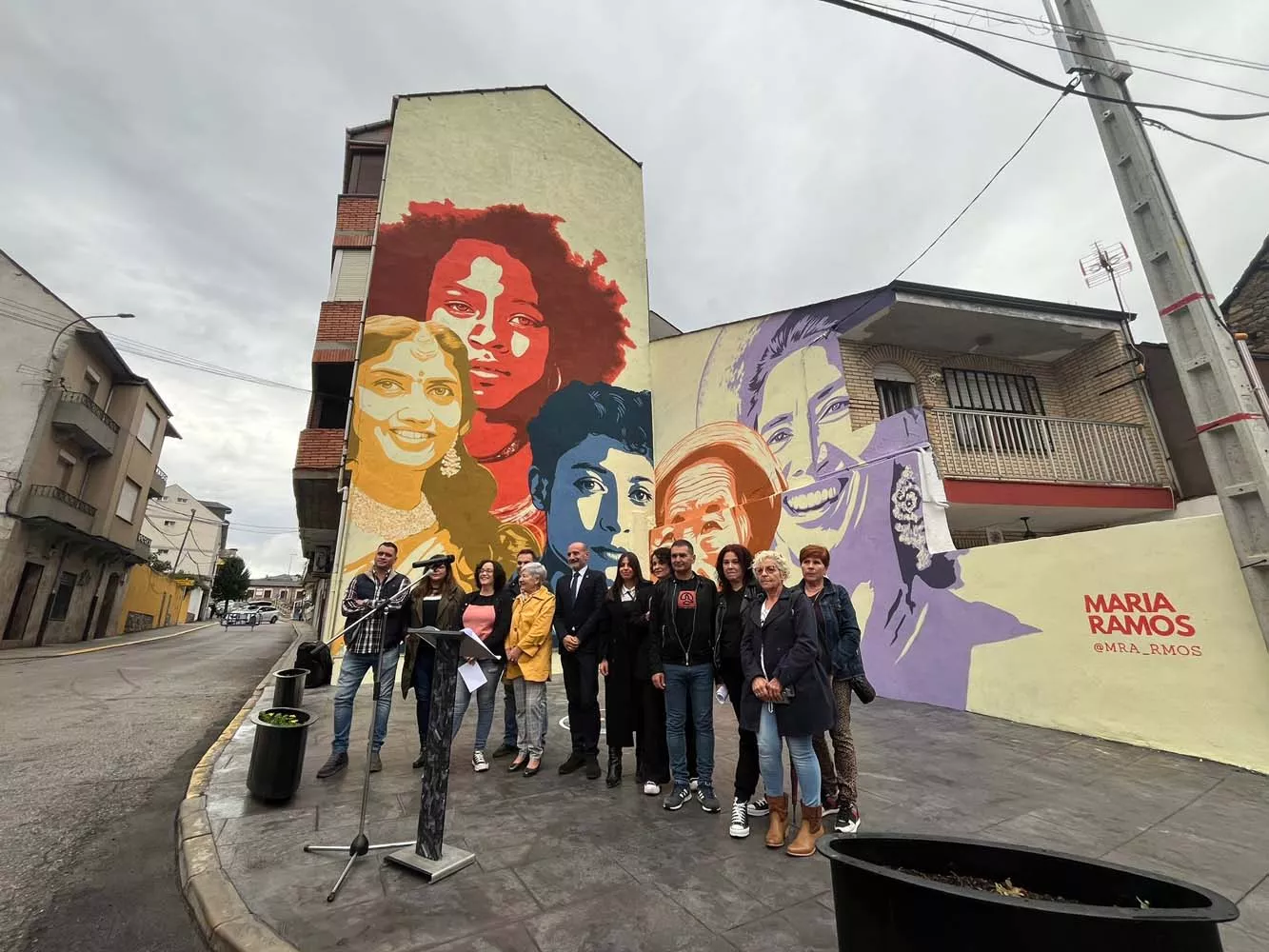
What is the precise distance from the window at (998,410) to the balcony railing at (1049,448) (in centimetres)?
2

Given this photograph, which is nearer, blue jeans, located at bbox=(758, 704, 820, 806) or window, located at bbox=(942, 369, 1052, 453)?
blue jeans, located at bbox=(758, 704, 820, 806)

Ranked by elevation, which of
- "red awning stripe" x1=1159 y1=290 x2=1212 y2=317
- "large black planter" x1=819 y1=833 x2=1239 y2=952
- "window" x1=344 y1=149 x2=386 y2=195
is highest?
"window" x1=344 y1=149 x2=386 y2=195

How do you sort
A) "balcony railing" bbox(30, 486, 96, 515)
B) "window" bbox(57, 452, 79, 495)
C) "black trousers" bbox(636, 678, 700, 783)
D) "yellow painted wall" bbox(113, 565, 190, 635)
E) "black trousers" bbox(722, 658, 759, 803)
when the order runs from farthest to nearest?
"yellow painted wall" bbox(113, 565, 190, 635), "window" bbox(57, 452, 79, 495), "balcony railing" bbox(30, 486, 96, 515), "black trousers" bbox(636, 678, 700, 783), "black trousers" bbox(722, 658, 759, 803)

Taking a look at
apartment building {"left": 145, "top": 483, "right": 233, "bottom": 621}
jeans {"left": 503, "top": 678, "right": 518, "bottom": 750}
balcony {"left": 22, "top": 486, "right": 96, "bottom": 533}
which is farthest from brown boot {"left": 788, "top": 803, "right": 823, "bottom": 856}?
apartment building {"left": 145, "top": 483, "right": 233, "bottom": 621}

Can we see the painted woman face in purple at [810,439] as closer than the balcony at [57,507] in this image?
Yes

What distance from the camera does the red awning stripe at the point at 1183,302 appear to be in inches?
201

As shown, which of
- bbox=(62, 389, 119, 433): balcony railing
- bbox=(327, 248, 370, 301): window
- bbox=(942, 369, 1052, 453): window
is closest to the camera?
bbox=(942, 369, 1052, 453): window

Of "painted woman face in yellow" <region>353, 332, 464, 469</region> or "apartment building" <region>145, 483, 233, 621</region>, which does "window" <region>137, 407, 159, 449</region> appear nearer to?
"painted woman face in yellow" <region>353, 332, 464, 469</region>

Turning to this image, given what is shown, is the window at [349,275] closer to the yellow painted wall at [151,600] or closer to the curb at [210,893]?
the curb at [210,893]

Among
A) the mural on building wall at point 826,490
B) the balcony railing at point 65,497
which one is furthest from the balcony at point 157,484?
the mural on building wall at point 826,490

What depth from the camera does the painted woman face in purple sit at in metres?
9.38

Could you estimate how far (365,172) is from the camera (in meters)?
15.0

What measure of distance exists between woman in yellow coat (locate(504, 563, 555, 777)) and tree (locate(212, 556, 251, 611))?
201ft

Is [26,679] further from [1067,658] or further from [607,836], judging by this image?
[1067,658]
